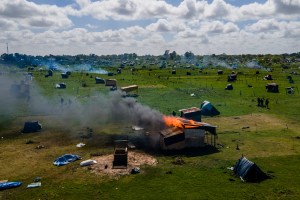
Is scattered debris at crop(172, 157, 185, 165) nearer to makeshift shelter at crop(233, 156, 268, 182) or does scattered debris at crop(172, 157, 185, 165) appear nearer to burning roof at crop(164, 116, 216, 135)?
burning roof at crop(164, 116, 216, 135)

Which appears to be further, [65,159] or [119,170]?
[65,159]

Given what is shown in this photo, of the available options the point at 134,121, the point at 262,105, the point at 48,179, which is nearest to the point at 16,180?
the point at 48,179

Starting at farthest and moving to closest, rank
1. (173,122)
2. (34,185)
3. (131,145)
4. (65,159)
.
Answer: (173,122) < (131,145) < (65,159) < (34,185)

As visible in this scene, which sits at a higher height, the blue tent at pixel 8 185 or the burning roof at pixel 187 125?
the burning roof at pixel 187 125

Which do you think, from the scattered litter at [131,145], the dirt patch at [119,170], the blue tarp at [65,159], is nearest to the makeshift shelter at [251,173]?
the dirt patch at [119,170]

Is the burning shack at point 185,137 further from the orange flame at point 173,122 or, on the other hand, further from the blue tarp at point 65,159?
the blue tarp at point 65,159

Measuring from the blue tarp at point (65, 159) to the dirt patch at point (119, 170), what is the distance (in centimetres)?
212

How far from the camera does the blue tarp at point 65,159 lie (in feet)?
118

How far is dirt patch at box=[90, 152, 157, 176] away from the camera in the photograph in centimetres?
3346

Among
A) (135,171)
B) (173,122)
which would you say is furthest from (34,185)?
(173,122)

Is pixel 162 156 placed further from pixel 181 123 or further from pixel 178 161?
pixel 181 123

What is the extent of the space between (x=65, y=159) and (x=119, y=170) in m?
7.00

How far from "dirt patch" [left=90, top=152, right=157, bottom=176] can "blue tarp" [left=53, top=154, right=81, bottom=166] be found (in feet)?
6.97

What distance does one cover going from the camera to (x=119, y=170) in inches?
1329
